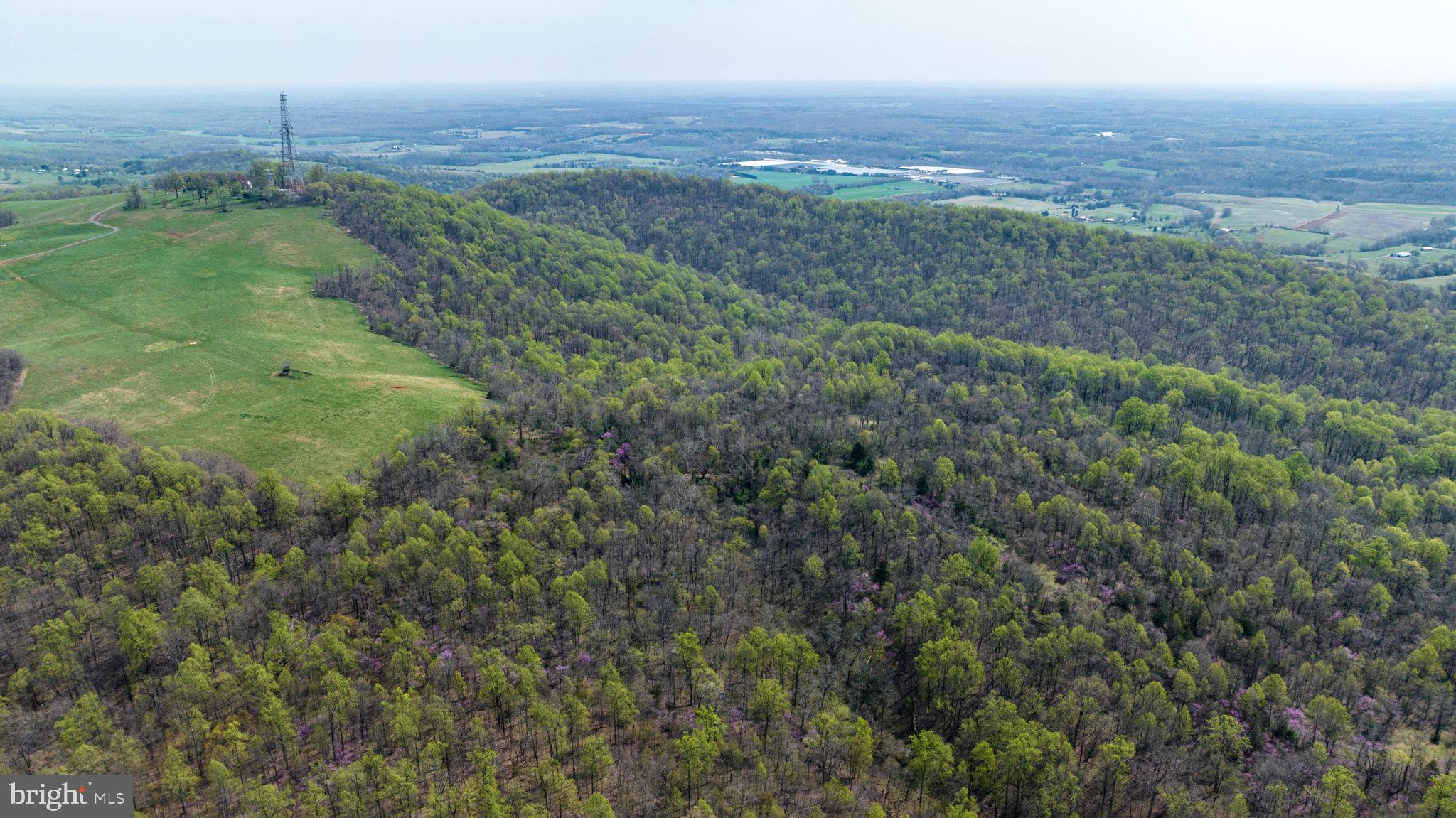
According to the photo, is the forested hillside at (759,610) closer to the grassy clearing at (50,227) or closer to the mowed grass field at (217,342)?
the mowed grass field at (217,342)

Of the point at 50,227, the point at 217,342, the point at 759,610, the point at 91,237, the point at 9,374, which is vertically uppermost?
the point at 50,227

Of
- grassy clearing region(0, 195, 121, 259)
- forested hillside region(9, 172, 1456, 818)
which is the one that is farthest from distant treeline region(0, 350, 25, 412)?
grassy clearing region(0, 195, 121, 259)

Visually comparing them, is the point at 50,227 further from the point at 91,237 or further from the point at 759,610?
the point at 759,610

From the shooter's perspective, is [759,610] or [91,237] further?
[91,237]

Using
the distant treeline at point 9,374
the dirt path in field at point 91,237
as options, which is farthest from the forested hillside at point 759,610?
the dirt path in field at point 91,237

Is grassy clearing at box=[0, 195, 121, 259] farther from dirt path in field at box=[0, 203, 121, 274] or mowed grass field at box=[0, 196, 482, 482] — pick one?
mowed grass field at box=[0, 196, 482, 482]

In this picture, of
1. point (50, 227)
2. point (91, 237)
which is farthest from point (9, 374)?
point (50, 227)
